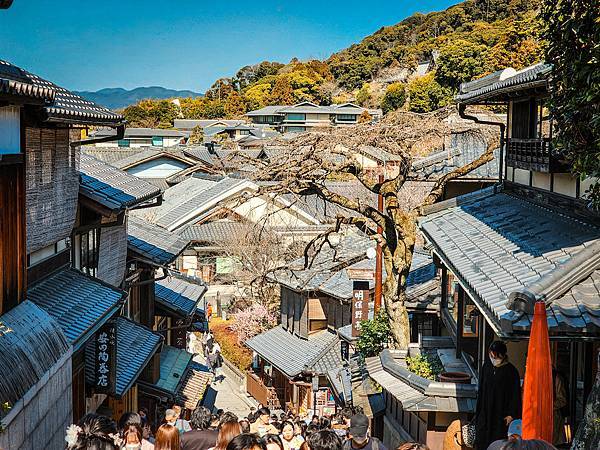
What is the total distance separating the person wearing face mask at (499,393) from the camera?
27.5 feet

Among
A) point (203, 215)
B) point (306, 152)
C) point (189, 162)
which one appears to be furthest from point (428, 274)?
point (189, 162)

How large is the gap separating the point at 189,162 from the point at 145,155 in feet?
11.0

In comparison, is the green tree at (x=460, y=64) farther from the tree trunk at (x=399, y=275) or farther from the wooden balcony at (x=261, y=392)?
the tree trunk at (x=399, y=275)

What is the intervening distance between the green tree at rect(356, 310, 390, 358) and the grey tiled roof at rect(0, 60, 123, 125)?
768 cm

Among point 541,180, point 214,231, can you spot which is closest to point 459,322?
point 541,180

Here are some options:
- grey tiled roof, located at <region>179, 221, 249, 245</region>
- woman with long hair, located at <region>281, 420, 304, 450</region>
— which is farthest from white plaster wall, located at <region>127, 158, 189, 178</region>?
woman with long hair, located at <region>281, 420, 304, 450</region>

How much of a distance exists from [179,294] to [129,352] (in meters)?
8.87

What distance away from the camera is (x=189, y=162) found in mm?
57438

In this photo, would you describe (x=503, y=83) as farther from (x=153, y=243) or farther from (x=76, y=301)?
(x=153, y=243)

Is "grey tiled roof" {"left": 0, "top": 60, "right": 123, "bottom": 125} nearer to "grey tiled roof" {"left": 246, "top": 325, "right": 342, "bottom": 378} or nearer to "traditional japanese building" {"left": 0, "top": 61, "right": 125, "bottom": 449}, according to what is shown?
"traditional japanese building" {"left": 0, "top": 61, "right": 125, "bottom": 449}

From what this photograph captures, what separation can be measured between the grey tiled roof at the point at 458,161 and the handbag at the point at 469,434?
35.5 ft

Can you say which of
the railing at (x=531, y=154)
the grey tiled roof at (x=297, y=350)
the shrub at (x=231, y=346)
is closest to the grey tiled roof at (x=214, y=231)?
the shrub at (x=231, y=346)

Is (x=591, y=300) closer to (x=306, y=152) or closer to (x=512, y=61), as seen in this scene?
(x=306, y=152)

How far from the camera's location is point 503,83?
1135cm
